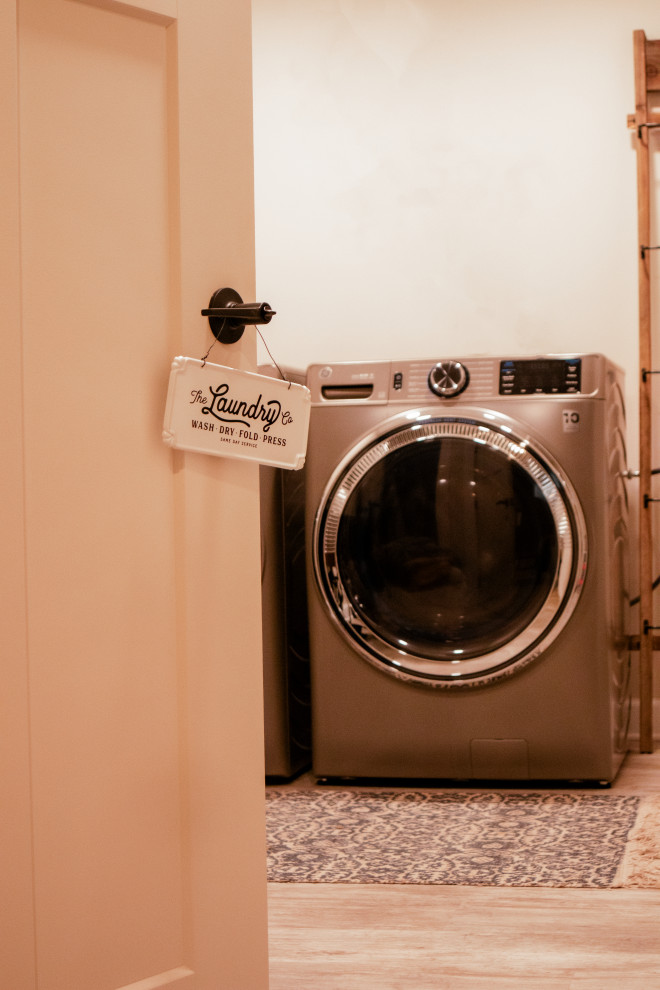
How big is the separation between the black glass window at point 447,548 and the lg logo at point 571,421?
0.43 ft

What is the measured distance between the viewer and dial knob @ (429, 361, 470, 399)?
2.41 meters

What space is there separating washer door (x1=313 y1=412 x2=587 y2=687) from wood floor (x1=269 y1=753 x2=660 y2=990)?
69 centimetres

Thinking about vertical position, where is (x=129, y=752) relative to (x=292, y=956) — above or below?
above

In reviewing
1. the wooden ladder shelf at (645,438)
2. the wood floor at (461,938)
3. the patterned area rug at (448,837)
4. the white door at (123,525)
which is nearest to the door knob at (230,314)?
the white door at (123,525)

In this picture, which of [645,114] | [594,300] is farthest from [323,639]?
[645,114]

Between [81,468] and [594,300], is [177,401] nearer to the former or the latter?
[81,468]

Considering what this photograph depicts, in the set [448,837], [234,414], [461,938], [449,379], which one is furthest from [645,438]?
[234,414]

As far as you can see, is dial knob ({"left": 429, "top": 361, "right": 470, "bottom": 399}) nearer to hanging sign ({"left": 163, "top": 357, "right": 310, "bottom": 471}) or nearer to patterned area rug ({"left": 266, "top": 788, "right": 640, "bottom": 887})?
patterned area rug ({"left": 266, "top": 788, "right": 640, "bottom": 887})

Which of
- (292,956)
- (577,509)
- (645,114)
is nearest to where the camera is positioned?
(292,956)

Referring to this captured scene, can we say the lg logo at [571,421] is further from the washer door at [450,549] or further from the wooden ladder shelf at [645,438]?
the wooden ladder shelf at [645,438]

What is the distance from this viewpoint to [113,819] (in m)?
1.14

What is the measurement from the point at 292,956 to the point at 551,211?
2.15 metres

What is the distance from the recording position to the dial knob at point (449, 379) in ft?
7.92

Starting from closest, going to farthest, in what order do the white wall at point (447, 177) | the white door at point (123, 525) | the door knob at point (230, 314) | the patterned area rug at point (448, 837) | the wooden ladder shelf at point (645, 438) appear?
the white door at point (123, 525) < the door knob at point (230, 314) < the patterned area rug at point (448, 837) < the wooden ladder shelf at point (645, 438) < the white wall at point (447, 177)
